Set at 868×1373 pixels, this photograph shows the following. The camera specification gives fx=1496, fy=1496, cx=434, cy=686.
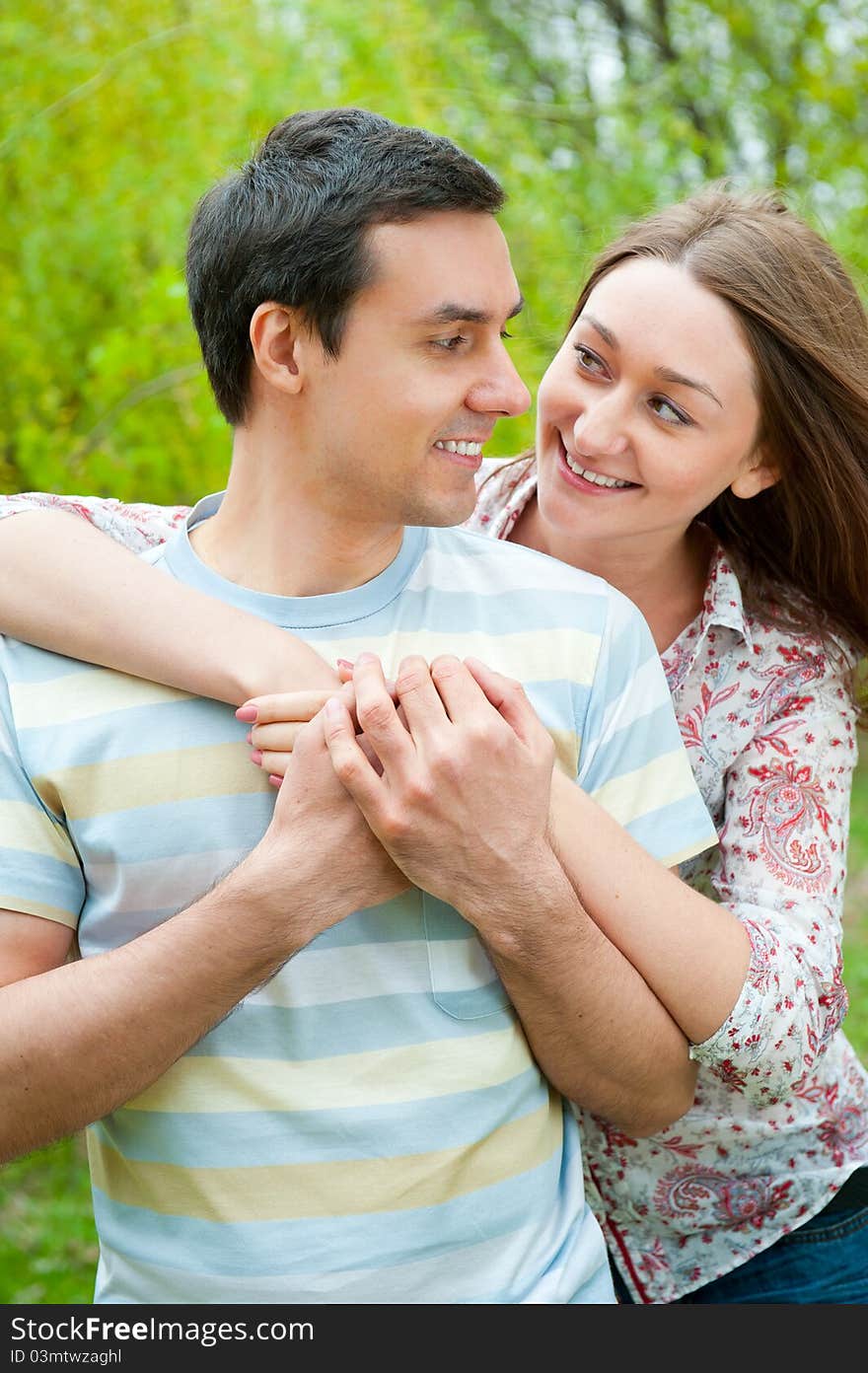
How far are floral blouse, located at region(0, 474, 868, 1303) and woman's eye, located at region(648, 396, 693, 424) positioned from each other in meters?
0.28

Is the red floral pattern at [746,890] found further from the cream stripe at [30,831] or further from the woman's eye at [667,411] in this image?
the cream stripe at [30,831]

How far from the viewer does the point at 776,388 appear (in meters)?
2.40

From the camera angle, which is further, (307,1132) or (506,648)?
(506,648)

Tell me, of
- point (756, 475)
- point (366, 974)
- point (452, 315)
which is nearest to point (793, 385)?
point (756, 475)

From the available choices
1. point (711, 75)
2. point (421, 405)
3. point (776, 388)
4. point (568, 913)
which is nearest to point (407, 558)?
point (421, 405)

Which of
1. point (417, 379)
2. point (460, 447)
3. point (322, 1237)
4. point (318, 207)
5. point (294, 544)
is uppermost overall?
point (318, 207)

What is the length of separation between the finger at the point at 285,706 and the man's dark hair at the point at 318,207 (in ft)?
1.62

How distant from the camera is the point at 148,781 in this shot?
1.89 metres

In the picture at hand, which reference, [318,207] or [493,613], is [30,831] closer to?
[493,613]

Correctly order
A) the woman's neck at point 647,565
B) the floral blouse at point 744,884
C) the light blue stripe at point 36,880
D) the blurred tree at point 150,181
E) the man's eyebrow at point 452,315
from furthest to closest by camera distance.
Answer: the blurred tree at point 150,181, the woman's neck at point 647,565, the floral blouse at point 744,884, the man's eyebrow at point 452,315, the light blue stripe at point 36,880

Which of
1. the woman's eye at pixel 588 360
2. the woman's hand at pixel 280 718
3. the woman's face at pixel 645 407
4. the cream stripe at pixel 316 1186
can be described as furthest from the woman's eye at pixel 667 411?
the cream stripe at pixel 316 1186

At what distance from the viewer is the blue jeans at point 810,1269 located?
91.1 inches

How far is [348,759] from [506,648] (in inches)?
15.2

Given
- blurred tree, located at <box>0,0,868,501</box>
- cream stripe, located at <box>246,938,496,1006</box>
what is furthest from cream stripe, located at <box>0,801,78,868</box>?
blurred tree, located at <box>0,0,868,501</box>
